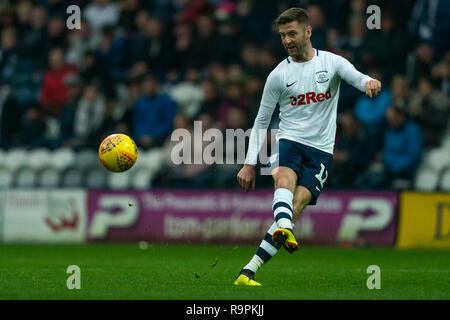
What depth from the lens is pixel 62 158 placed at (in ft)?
55.7

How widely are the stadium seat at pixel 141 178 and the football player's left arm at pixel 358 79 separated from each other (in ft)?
26.9

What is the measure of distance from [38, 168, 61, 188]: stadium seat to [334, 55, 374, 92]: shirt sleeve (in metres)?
9.47

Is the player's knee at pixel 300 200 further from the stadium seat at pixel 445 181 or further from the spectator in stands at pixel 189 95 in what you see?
the spectator in stands at pixel 189 95

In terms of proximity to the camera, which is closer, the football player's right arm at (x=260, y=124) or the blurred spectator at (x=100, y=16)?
the football player's right arm at (x=260, y=124)

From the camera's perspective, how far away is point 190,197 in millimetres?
15234

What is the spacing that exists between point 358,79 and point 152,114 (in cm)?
857

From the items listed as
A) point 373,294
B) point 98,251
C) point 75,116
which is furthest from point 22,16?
point 373,294

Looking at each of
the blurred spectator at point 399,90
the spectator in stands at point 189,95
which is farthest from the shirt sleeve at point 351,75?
the spectator in stands at point 189,95

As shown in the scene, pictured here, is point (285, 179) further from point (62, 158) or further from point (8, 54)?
point (8, 54)

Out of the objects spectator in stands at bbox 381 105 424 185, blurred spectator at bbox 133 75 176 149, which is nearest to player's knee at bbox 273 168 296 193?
spectator in stands at bbox 381 105 424 185

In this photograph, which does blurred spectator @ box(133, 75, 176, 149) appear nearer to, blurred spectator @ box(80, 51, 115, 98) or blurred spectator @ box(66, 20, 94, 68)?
blurred spectator @ box(80, 51, 115, 98)

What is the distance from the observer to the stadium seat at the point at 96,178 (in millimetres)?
16375
